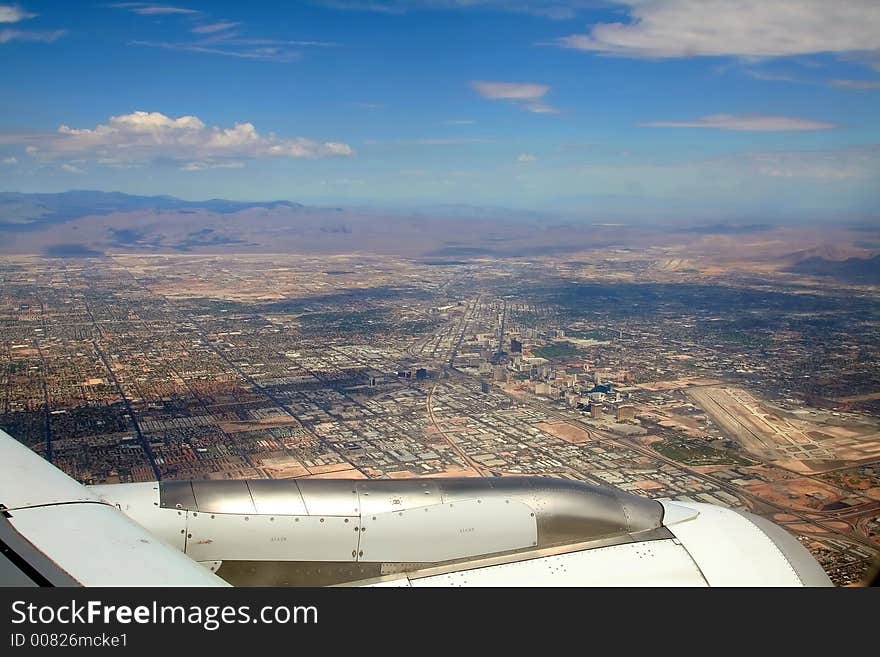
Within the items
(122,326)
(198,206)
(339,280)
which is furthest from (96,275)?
(198,206)

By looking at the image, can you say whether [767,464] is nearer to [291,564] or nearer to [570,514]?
[570,514]

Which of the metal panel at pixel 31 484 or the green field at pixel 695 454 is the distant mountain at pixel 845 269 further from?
the metal panel at pixel 31 484

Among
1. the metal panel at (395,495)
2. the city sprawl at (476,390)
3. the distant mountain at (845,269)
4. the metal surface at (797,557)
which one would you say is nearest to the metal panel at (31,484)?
the metal panel at (395,495)

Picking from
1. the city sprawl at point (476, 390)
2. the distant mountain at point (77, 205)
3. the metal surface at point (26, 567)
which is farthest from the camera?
the distant mountain at point (77, 205)

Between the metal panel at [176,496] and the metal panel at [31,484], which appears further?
the metal panel at [176,496]

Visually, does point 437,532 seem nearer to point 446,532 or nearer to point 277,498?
point 446,532
